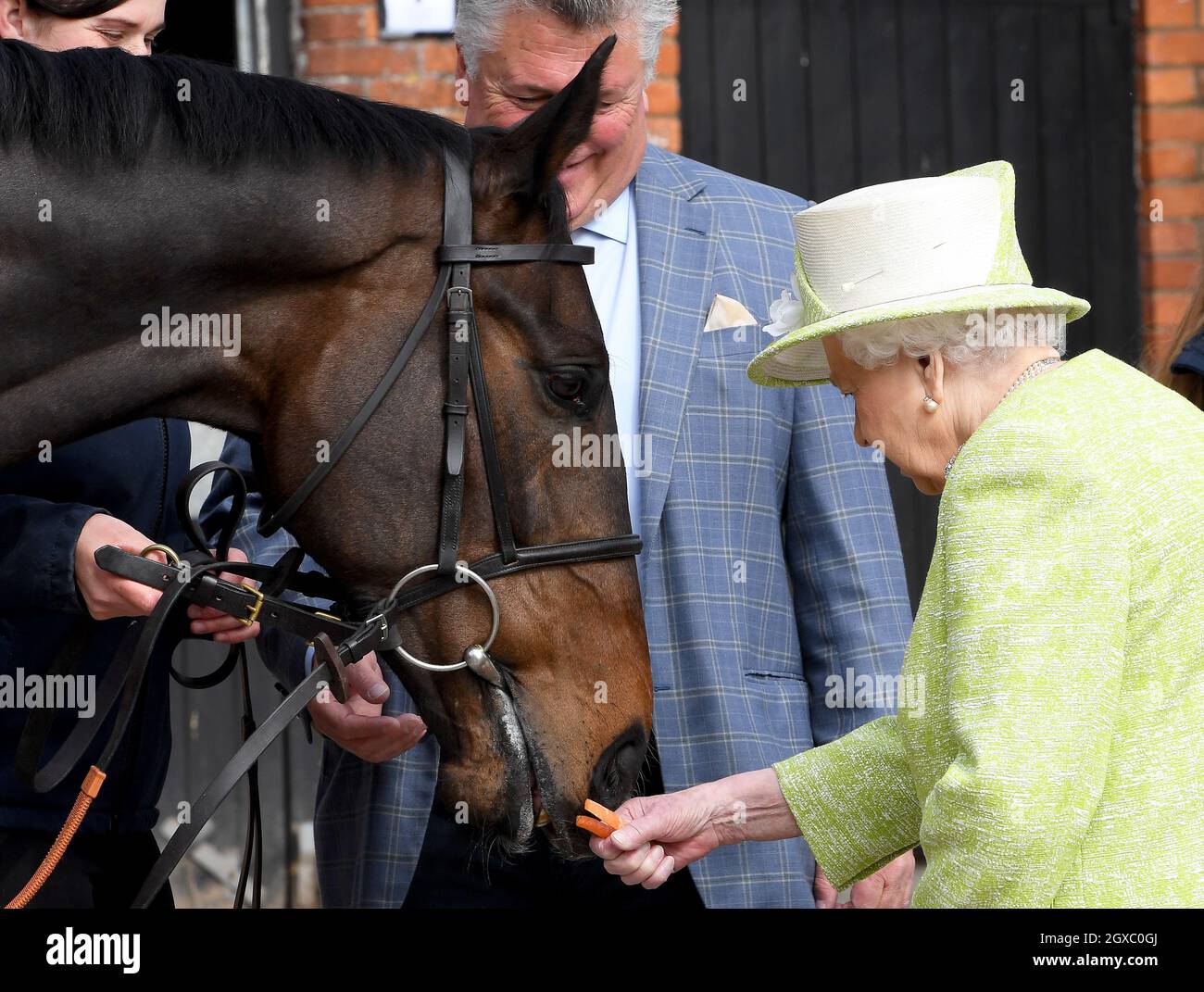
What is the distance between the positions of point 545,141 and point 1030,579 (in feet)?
3.24

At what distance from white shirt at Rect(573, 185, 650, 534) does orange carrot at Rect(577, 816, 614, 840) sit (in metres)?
0.62

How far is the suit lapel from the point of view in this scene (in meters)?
2.46

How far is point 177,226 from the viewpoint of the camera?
1949mm

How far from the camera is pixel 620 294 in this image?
8.69 ft

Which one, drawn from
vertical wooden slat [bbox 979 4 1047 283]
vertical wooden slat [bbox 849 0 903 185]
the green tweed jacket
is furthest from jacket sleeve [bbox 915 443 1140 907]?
vertical wooden slat [bbox 979 4 1047 283]

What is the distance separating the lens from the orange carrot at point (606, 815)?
6.71 feet

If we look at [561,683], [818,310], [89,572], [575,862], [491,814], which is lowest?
[575,862]

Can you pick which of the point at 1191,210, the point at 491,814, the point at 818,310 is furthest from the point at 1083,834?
the point at 1191,210

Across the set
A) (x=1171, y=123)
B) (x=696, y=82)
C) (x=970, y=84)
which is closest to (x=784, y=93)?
(x=696, y=82)

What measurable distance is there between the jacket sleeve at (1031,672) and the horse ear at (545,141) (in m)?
0.84

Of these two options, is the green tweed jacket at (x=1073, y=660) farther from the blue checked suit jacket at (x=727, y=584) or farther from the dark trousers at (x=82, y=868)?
the dark trousers at (x=82, y=868)

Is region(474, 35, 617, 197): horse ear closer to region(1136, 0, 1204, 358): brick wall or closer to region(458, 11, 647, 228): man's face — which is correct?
region(458, 11, 647, 228): man's face

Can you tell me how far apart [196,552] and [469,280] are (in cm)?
68
